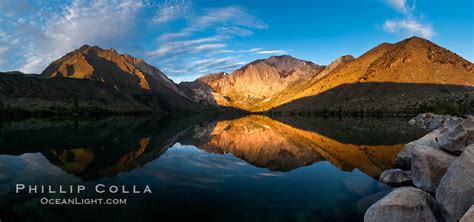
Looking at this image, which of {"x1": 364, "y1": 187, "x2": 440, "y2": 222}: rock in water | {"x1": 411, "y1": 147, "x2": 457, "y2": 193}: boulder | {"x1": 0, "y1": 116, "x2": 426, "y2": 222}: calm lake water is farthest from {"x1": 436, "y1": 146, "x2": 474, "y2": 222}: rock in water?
{"x1": 0, "y1": 116, "x2": 426, "y2": 222}: calm lake water

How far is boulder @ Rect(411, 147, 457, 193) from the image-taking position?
18.7 meters

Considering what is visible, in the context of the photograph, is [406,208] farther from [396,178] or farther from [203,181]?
[203,181]

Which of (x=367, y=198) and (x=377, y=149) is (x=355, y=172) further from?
(x=377, y=149)

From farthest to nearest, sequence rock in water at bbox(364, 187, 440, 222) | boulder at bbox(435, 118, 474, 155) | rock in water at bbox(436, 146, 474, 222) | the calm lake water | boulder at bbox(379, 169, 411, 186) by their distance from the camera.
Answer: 1. boulder at bbox(379, 169, 411, 186)
2. boulder at bbox(435, 118, 474, 155)
3. the calm lake water
4. rock in water at bbox(364, 187, 440, 222)
5. rock in water at bbox(436, 146, 474, 222)

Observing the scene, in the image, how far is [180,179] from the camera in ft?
93.5

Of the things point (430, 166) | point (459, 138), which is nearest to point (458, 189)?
point (430, 166)

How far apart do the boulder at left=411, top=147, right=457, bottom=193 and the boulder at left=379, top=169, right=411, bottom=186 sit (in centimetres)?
385

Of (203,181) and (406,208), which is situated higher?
(406,208)

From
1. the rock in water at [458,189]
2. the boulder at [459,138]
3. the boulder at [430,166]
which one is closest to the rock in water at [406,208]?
the rock in water at [458,189]

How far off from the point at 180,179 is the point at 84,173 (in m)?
10.0

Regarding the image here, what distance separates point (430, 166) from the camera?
1931 cm

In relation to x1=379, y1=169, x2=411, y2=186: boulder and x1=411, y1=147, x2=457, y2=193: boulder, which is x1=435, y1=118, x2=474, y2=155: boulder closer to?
x1=411, y1=147, x2=457, y2=193: boulder

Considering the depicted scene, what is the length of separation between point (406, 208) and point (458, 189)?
269 centimetres

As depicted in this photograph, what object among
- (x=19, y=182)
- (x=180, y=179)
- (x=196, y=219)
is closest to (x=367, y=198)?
(x=196, y=219)
